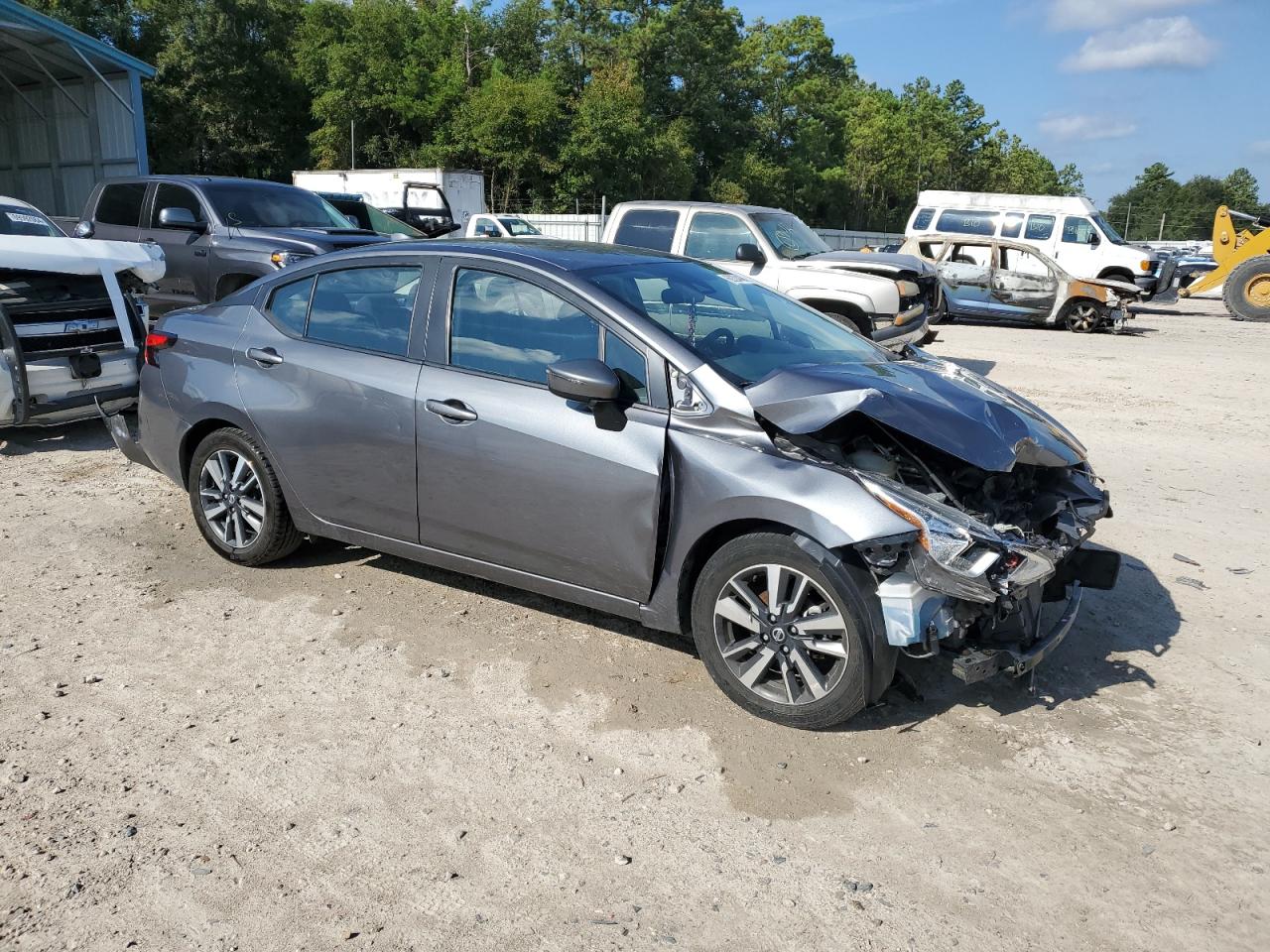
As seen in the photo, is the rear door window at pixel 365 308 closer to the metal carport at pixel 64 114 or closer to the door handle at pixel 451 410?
the door handle at pixel 451 410

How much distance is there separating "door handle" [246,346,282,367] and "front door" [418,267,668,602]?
37.5 inches

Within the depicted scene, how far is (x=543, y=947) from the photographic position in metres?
2.60

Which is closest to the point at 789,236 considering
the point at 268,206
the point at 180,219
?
the point at 268,206

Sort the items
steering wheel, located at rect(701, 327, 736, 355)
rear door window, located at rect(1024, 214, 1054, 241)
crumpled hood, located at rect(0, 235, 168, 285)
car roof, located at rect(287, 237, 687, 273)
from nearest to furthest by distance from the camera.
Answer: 1. steering wheel, located at rect(701, 327, 736, 355)
2. car roof, located at rect(287, 237, 687, 273)
3. crumpled hood, located at rect(0, 235, 168, 285)
4. rear door window, located at rect(1024, 214, 1054, 241)

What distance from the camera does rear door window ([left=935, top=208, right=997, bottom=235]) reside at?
2202 centimetres

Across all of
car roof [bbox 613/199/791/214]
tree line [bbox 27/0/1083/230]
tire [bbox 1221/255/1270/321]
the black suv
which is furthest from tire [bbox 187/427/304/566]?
tree line [bbox 27/0/1083/230]

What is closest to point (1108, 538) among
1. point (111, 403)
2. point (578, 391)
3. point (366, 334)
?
point (578, 391)

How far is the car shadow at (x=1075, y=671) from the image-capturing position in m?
3.88

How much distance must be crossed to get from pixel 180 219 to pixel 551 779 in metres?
8.56

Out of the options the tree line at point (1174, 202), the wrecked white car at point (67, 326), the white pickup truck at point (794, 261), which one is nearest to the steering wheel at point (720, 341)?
the wrecked white car at point (67, 326)

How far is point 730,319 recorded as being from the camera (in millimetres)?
4449

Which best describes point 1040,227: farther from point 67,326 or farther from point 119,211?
point 67,326

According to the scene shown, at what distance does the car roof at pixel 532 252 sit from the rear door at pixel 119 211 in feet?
24.3

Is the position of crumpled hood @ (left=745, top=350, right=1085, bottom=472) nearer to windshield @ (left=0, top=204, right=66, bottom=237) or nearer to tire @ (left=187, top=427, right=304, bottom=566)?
tire @ (left=187, top=427, right=304, bottom=566)
